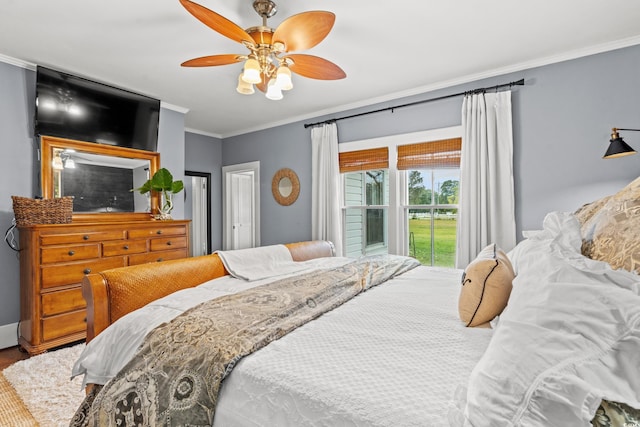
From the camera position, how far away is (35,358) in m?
2.54

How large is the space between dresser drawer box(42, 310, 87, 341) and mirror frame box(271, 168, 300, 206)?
9.08 feet

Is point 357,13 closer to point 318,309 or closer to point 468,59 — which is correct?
point 468,59

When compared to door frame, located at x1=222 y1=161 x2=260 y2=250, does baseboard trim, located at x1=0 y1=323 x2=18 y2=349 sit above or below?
below

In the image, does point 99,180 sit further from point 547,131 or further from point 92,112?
point 547,131

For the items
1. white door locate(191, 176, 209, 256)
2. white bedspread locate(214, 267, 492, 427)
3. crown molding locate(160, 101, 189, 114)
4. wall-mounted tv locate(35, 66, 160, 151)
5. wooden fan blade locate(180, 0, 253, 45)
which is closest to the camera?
white bedspread locate(214, 267, 492, 427)

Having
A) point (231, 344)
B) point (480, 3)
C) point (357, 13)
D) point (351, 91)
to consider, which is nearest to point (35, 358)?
point (231, 344)

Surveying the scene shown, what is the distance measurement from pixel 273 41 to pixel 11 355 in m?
3.42

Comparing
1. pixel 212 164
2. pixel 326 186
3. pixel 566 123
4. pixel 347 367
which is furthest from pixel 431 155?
pixel 212 164

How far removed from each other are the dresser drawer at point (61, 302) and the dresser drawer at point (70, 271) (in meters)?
0.08

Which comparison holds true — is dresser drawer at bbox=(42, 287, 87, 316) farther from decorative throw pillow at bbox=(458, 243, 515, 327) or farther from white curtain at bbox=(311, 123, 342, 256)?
decorative throw pillow at bbox=(458, 243, 515, 327)

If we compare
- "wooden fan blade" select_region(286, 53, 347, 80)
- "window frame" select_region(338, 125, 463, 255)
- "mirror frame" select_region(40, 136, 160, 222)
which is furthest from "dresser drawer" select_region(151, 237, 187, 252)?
"window frame" select_region(338, 125, 463, 255)

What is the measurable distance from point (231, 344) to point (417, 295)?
1035 millimetres

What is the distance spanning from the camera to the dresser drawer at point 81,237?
266 cm

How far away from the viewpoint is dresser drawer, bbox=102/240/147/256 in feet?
9.96
